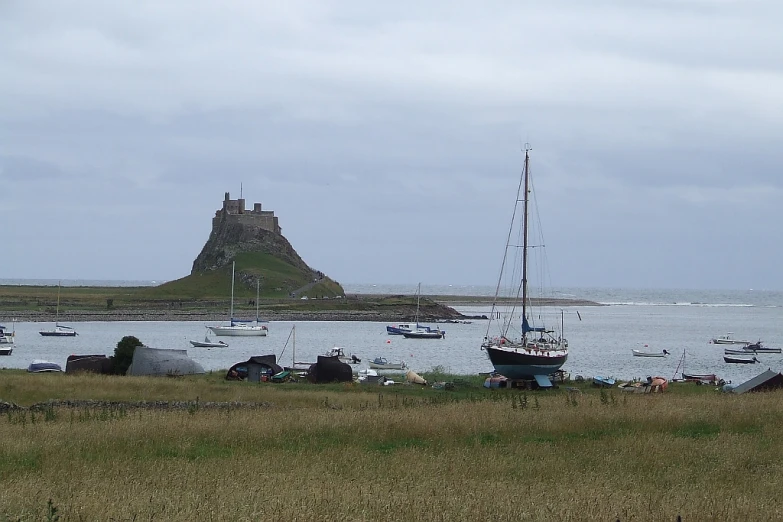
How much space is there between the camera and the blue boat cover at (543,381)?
1656 inches

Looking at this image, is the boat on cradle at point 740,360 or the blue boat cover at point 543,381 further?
the boat on cradle at point 740,360

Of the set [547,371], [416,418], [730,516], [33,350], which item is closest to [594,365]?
[547,371]

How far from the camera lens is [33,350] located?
85.9 m

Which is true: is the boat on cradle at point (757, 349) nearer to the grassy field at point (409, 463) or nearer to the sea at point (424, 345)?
the sea at point (424, 345)

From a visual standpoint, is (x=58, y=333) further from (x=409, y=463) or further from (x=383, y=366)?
(x=409, y=463)

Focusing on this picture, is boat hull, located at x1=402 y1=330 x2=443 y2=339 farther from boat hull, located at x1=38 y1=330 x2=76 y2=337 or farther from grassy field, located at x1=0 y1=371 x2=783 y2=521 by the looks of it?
grassy field, located at x1=0 y1=371 x2=783 y2=521

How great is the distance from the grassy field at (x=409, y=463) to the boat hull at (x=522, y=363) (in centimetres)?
2703

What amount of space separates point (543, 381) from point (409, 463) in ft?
103

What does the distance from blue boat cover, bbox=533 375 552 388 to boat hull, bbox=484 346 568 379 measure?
136 cm

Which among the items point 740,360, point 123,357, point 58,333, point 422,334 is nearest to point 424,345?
point 422,334

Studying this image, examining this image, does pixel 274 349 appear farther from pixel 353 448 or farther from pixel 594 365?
pixel 353 448

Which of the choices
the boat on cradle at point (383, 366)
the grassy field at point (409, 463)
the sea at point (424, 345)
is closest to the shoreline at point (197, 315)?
the sea at point (424, 345)

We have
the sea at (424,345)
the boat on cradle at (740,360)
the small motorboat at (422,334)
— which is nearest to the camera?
the sea at (424,345)

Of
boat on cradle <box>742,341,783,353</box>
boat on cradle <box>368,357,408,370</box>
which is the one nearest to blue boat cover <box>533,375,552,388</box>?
boat on cradle <box>368,357,408,370</box>
